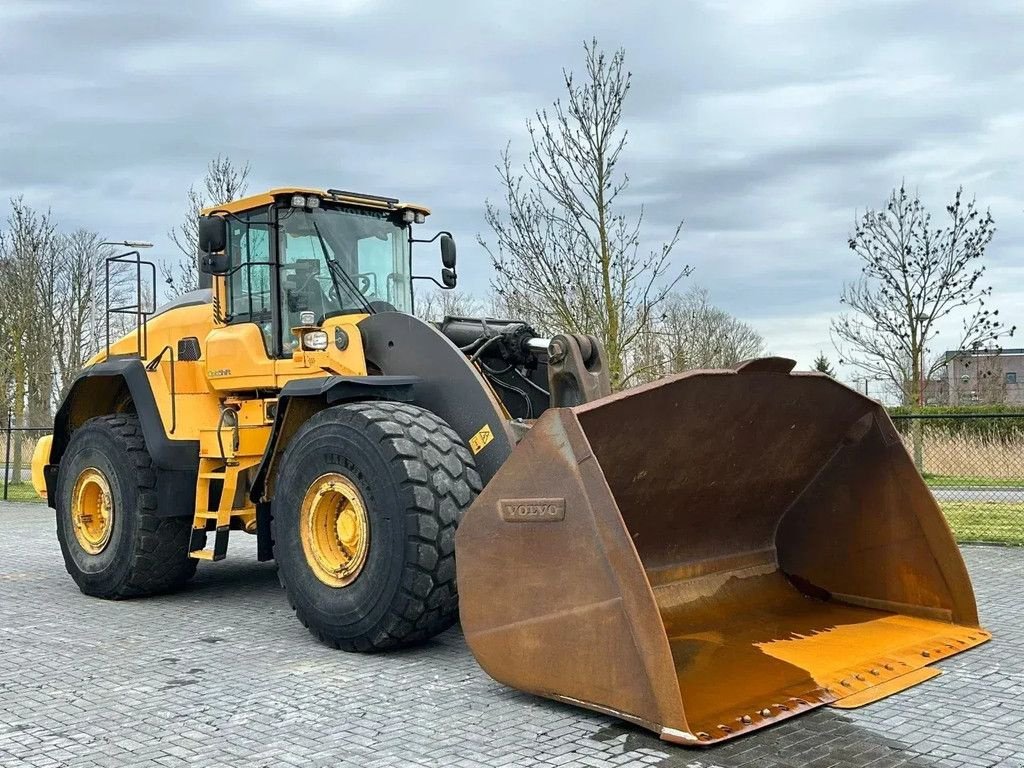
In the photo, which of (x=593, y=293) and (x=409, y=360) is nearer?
(x=409, y=360)

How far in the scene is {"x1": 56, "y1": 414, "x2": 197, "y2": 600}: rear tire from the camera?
313 inches

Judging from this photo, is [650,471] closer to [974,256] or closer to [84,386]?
[84,386]

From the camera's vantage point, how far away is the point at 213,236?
23.9ft

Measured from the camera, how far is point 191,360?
26.6 feet

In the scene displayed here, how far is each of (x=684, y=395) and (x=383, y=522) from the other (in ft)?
5.67

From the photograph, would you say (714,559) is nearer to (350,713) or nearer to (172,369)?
(350,713)

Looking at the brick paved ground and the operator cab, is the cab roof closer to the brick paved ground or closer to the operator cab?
the operator cab

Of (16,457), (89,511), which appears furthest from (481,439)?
(16,457)

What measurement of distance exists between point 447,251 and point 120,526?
10.6 ft

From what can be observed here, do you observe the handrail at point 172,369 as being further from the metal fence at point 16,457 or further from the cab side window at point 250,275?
the metal fence at point 16,457

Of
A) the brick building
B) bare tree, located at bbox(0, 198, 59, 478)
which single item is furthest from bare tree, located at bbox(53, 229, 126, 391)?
the brick building

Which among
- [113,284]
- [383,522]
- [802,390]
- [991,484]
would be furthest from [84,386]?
[113,284]

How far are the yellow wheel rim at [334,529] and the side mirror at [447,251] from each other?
2621 mm

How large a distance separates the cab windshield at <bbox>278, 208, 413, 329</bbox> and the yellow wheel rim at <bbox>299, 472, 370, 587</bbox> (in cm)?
159
